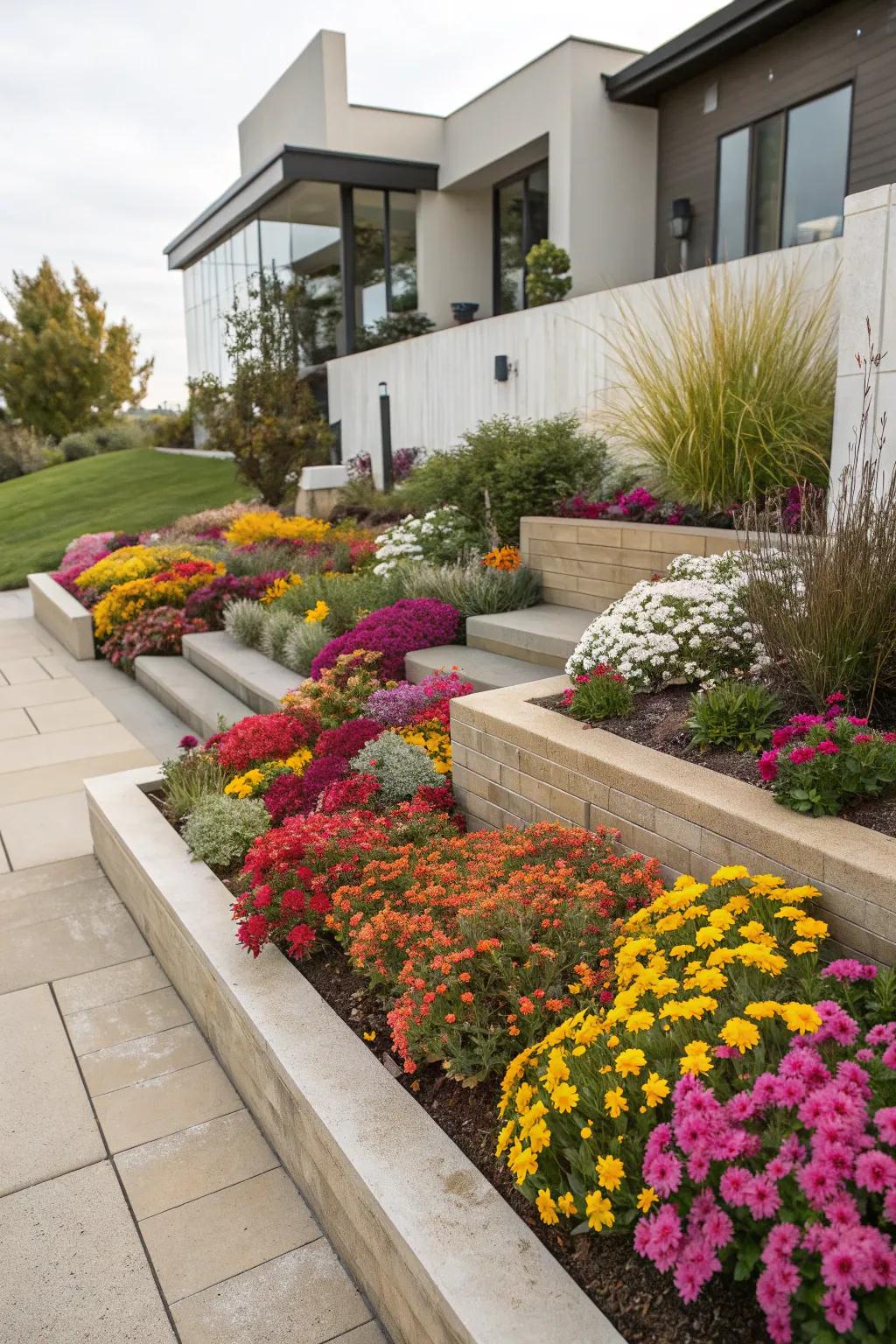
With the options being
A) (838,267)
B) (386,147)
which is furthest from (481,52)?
(838,267)

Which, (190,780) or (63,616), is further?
(63,616)

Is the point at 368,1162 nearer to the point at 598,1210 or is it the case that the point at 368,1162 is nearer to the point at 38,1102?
the point at 598,1210

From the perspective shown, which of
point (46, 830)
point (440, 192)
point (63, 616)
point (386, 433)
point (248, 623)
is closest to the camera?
point (46, 830)

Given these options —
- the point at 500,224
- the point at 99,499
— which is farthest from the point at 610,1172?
the point at 99,499

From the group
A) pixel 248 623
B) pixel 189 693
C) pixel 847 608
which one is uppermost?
pixel 847 608

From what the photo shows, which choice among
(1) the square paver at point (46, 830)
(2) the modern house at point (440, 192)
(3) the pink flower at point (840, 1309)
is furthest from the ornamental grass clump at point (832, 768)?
(2) the modern house at point (440, 192)

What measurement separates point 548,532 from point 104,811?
326 centimetres

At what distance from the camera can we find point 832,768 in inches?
98.3

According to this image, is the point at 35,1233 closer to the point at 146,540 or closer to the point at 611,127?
the point at 146,540

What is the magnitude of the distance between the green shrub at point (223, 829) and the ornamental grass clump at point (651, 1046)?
73.0 inches

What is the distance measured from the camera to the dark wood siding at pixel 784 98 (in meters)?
9.25

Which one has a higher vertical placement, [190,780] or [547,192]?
[547,192]

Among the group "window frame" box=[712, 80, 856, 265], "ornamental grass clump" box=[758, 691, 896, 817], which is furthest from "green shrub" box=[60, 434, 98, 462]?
"ornamental grass clump" box=[758, 691, 896, 817]

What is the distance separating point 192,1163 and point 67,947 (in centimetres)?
143
